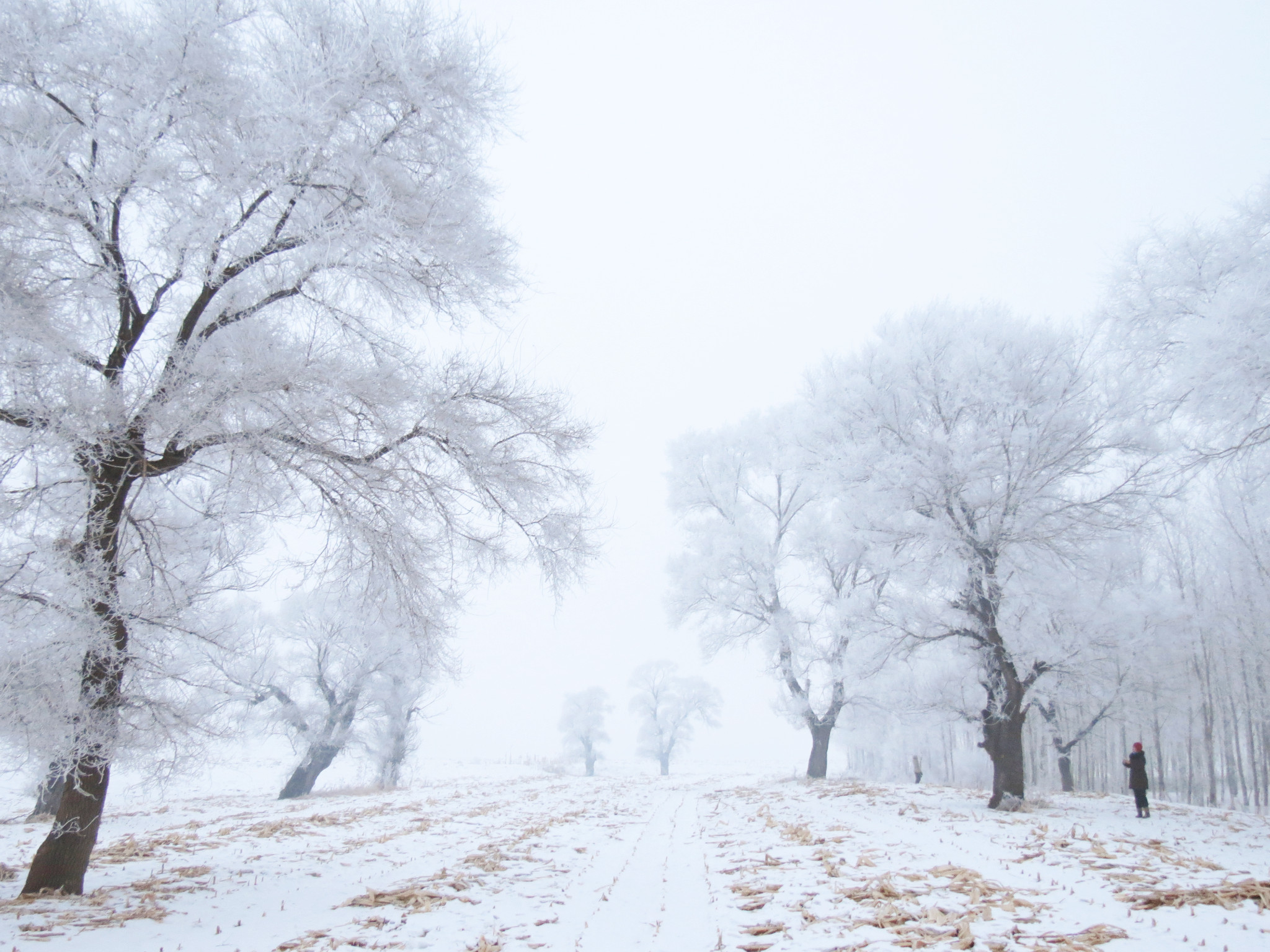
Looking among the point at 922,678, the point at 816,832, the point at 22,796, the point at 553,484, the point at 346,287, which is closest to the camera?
the point at 346,287

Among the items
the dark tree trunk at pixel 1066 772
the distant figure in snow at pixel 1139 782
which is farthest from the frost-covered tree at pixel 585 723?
the distant figure in snow at pixel 1139 782

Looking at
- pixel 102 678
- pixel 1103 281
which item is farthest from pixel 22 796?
pixel 1103 281

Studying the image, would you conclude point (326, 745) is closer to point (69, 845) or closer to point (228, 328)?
point (69, 845)

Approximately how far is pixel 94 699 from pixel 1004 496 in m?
12.9

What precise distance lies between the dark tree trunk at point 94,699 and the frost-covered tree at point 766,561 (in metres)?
13.9

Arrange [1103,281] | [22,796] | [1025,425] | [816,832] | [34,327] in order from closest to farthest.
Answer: [34,327], [816,832], [1103,281], [1025,425], [22,796]

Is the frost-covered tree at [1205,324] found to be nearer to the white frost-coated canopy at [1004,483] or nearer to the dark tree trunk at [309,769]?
the white frost-coated canopy at [1004,483]

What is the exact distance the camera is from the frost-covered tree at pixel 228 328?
15.8 ft

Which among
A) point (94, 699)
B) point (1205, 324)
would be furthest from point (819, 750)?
point (94, 699)

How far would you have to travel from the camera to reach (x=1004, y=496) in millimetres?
11477

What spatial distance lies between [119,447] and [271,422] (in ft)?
3.55

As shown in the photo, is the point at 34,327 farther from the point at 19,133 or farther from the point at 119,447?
the point at 19,133

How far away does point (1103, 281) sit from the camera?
1049 centimetres

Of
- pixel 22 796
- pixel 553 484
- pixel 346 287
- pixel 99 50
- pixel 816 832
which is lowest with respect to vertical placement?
pixel 22 796
